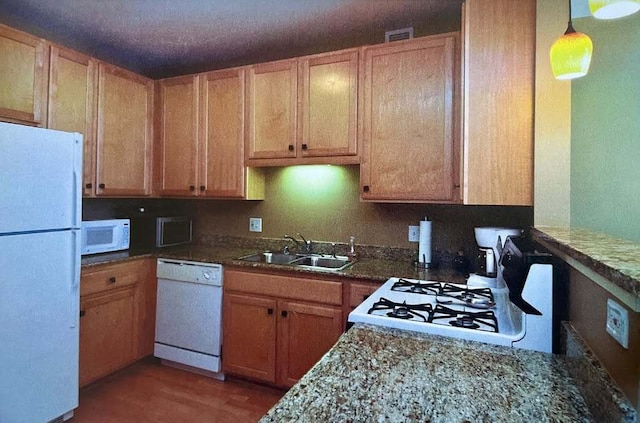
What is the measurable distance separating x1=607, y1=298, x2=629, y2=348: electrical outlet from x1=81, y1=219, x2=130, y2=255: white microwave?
2682 mm

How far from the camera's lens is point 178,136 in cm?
287

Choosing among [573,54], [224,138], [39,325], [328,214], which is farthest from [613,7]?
[39,325]

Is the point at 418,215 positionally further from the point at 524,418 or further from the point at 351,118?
the point at 524,418

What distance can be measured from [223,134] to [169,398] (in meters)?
1.83

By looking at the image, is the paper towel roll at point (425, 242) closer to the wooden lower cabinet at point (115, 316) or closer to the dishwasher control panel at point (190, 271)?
the dishwasher control panel at point (190, 271)

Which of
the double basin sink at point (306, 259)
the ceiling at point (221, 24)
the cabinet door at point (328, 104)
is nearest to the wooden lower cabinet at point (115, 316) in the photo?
the double basin sink at point (306, 259)

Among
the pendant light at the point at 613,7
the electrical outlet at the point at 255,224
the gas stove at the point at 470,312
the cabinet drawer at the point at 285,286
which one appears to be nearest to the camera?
the pendant light at the point at 613,7

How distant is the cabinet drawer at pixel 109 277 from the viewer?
7.35ft

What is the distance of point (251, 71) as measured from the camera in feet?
8.54

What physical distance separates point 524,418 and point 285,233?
7.54 ft

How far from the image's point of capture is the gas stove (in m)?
1.09

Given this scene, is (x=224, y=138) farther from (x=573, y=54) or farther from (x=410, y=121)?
(x=573, y=54)

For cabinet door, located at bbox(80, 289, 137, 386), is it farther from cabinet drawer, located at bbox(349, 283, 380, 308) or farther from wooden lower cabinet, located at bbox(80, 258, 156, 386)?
cabinet drawer, located at bbox(349, 283, 380, 308)

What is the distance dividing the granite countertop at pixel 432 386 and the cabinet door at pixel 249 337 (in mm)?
1325
